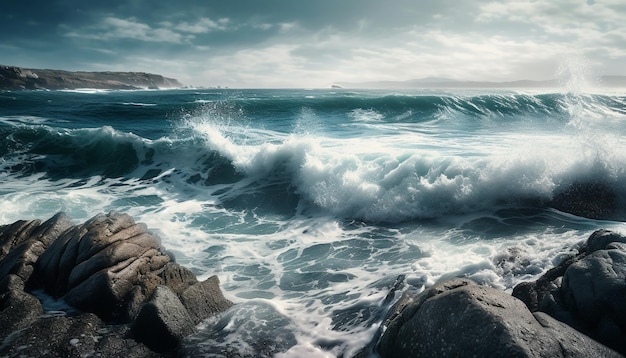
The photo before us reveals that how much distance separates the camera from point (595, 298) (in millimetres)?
3793

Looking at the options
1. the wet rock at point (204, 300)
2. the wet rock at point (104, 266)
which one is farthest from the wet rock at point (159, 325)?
the wet rock at point (104, 266)

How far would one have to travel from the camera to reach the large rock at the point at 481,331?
3.02 metres

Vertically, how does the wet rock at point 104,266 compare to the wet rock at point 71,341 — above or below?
above

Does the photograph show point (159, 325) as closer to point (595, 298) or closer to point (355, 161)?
point (595, 298)

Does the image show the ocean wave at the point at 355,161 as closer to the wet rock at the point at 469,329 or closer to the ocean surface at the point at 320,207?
the ocean surface at the point at 320,207

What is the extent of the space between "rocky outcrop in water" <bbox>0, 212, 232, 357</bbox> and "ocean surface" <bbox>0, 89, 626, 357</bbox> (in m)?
0.50

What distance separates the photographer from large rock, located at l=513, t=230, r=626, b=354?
11.9 feet

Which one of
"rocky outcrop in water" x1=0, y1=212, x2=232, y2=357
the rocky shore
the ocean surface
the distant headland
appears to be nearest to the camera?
the rocky shore

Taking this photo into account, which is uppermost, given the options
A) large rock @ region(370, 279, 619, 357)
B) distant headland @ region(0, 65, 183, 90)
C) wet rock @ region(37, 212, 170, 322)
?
distant headland @ region(0, 65, 183, 90)

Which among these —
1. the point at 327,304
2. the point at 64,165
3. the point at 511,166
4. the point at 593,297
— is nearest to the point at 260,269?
the point at 327,304

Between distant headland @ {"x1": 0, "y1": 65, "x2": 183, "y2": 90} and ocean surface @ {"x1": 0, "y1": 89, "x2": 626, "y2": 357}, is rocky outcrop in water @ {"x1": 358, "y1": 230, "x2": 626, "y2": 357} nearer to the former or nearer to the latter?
ocean surface @ {"x1": 0, "y1": 89, "x2": 626, "y2": 357}

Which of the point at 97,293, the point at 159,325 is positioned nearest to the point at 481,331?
the point at 159,325

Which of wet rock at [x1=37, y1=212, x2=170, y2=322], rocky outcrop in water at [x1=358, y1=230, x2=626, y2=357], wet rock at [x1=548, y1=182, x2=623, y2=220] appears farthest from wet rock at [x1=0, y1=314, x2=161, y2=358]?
wet rock at [x1=548, y1=182, x2=623, y2=220]

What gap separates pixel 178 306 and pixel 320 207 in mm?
6271
